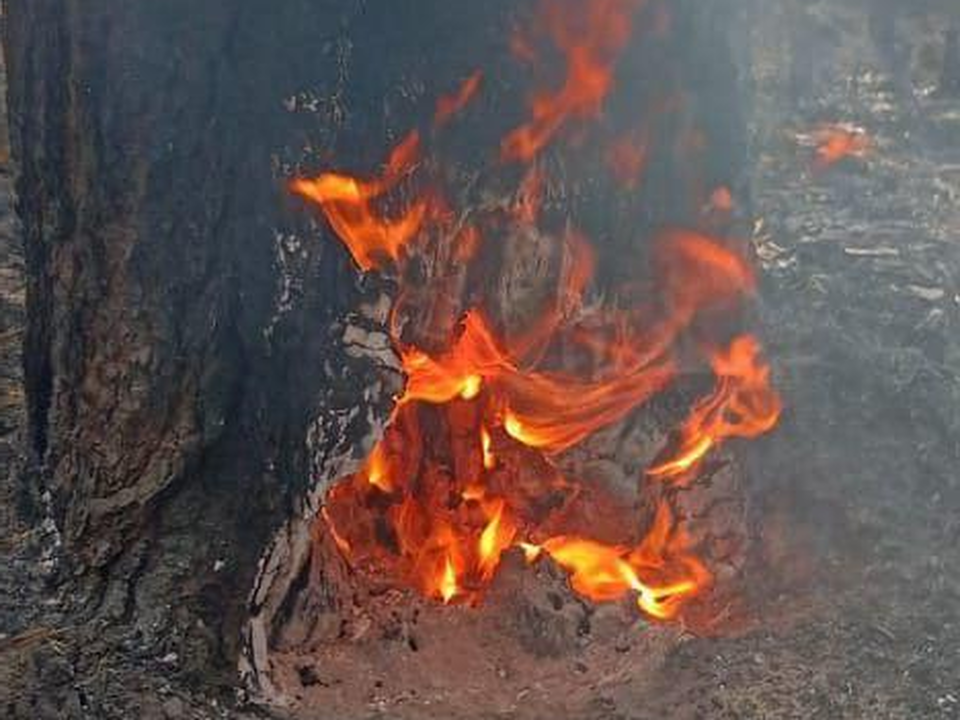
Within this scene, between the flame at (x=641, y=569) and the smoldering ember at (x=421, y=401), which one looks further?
the flame at (x=641, y=569)

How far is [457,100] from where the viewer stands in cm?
315

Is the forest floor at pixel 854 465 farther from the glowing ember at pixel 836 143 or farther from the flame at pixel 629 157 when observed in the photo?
the flame at pixel 629 157

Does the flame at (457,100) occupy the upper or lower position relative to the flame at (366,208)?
upper

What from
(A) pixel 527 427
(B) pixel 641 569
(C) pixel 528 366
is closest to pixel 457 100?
(C) pixel 528 366

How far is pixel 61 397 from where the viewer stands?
3.49 metres

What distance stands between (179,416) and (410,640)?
1.00 metres

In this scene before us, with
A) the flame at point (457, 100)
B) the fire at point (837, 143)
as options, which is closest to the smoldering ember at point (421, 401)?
the flame at point (457, 100)

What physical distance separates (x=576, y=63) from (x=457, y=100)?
466mm

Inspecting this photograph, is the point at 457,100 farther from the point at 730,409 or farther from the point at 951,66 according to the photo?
the point at 951,66

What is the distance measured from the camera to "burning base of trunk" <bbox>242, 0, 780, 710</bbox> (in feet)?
10.3

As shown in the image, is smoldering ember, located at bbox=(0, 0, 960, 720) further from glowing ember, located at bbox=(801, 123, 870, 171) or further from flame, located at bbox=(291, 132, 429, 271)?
glowing ember, located at bbox=(801, 123, 870, 171)

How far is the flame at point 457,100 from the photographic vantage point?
3121 millimetres

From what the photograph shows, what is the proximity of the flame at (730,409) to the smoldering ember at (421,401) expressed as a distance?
0.05 ft

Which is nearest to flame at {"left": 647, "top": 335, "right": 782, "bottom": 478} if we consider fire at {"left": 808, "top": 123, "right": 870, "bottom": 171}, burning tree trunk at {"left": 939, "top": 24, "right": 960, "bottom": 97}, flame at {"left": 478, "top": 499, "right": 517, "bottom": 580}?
flame at {"left": 478, "top": 499, "right": 517, "bottom": 580}
